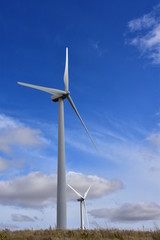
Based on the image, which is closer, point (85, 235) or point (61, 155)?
point (85, 235)

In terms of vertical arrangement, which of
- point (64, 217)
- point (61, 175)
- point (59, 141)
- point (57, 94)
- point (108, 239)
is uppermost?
point (57, 94)

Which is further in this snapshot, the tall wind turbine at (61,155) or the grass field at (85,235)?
the tall wind turbine at (61,155)

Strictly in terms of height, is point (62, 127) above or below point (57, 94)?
below

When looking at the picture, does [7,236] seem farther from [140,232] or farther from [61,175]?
[61,175]

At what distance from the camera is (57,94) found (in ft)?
141

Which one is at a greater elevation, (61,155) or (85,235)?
(61,155)

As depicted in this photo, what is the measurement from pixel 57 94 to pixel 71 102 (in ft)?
7.76

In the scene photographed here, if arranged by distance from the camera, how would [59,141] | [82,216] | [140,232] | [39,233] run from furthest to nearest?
[82,216], [59,141], [140,232], [39,233]

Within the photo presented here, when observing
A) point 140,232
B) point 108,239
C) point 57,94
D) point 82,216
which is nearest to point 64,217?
point 140,232

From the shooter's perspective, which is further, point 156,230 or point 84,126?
point 84,126

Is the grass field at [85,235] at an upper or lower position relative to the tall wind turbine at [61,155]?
lower

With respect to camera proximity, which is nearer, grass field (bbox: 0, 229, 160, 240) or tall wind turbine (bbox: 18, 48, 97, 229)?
grass field (bbox: 0, 229, 160, 240)

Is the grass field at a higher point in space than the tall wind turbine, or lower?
lower

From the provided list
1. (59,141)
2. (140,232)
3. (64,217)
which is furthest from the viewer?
(59,141)
